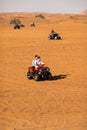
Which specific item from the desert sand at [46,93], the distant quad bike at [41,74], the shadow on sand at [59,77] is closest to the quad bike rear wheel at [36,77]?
the distant quad bike at [41,74]

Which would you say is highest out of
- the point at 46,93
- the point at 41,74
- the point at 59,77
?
the point at 41,74

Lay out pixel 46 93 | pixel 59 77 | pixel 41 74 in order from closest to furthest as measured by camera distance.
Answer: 1. pixel 46 93
2. pixel 41 74
3. pixel 59 77

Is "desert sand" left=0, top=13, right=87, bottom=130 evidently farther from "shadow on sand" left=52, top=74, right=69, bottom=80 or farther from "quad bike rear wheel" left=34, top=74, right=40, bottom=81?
"quad bike rear wheel" left=34, top=74, right=40, bottom=81

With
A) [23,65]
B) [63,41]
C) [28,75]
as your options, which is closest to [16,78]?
[28,75]

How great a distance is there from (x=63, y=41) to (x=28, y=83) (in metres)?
15.6

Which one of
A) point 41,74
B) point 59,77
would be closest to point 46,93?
point 41,74

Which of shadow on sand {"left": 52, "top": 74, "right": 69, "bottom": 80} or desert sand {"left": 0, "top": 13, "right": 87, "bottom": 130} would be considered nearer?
desert sand {"left": 0, "top": 13, "right": 87, "bottom": 130}

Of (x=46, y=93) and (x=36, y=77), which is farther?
(x=36, y=77)

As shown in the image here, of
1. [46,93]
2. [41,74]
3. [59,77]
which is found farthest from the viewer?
[59,77]

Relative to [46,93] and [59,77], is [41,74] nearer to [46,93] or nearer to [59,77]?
[59,77]

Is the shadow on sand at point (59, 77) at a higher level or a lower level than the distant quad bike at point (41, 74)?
lower

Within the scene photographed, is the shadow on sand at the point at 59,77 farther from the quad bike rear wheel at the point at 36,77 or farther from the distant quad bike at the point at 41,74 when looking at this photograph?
the quad bike rear wheel at the point at 36,77

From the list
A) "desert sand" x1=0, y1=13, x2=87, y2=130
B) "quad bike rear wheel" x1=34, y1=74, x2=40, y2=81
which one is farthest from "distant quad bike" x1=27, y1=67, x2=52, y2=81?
"desert sand" x1=0, y1=13, x2=87, y2=130

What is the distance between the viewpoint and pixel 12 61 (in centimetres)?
2233
